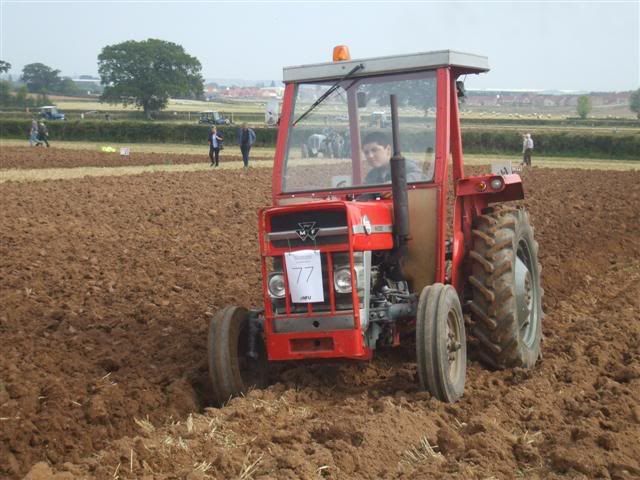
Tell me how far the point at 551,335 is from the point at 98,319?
3.87m

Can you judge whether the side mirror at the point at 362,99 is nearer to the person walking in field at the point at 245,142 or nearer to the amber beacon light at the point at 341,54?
the amber beacon light at the point at 341,54

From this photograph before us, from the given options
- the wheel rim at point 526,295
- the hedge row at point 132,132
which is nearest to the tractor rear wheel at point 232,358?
the wheel rim at point 526,295

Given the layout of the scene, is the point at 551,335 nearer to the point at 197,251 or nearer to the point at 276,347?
the point at 276,347

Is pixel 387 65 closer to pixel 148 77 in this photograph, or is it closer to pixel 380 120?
pixel 380 120

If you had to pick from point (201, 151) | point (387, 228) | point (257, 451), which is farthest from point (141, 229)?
point (201, 151)

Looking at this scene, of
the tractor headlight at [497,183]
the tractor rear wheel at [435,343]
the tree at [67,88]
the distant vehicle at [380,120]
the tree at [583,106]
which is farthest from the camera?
the tree at [67,88]

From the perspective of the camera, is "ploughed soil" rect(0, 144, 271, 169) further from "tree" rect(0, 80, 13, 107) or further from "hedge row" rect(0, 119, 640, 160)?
"tree" rect(0, 80, 13, 107)

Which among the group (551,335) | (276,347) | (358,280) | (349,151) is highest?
(349,151)

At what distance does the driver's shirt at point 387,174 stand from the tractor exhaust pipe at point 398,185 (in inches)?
11.5

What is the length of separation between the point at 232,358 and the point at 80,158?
29751 mm

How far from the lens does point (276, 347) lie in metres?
5.86

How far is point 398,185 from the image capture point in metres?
5.82

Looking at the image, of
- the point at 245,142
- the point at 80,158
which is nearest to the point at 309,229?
the point at 245,142

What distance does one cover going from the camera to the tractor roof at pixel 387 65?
6.30m
